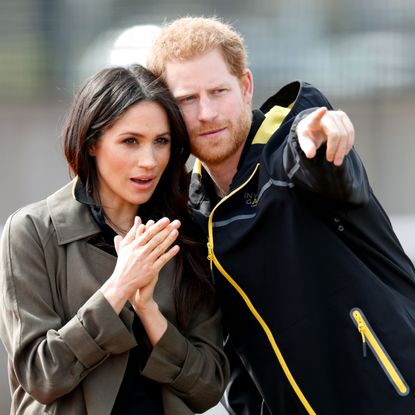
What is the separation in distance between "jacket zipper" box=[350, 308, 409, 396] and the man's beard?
0.65 metres

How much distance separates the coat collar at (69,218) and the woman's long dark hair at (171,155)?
6 centimetres

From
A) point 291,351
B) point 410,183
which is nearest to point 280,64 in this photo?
point 410,183

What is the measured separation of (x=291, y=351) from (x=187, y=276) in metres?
0.36

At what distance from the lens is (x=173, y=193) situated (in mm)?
2947

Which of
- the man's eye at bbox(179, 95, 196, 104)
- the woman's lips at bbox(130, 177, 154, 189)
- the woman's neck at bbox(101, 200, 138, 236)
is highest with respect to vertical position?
the man's eye at bbox(179, 95, 196, 104)

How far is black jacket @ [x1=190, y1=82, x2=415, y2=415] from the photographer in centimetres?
272

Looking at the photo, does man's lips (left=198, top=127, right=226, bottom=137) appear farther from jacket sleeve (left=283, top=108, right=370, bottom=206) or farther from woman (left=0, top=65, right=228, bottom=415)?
jacket sleeve (left=283, top=108, right=370, bottom=206)

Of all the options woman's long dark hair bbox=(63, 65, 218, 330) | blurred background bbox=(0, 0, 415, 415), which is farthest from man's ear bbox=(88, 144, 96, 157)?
blurred background bbox=(0, 0, 415, 415)

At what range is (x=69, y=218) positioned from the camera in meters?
2.76

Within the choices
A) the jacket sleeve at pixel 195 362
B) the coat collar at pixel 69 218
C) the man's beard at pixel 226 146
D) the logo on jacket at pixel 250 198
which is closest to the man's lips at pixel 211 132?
the man's beard at pixel 226 146

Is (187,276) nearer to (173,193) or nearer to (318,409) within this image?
(173,193)

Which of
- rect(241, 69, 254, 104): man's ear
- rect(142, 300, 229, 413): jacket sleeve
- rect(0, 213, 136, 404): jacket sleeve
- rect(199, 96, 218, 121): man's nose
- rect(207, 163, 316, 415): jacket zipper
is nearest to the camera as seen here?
rect(0, 213, 136, 404): jacket sleeve

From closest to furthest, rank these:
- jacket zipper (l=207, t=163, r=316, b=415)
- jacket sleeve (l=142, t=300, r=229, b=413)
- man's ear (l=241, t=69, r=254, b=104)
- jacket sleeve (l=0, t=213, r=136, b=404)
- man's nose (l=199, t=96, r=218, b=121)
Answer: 1. jacket sleeve (l=0, t=213, r=136, b=404)
2. jacket sleeve (l=142, t=300, r=229, b=413)
3. jacket zipper (l=207, t=163, r=316, b=415)
4. man's nose (l=199, t=96, r=218, b=121)
5. man's ear (l=241, t=69, r=254, b=104)

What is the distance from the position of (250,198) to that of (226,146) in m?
0.22
